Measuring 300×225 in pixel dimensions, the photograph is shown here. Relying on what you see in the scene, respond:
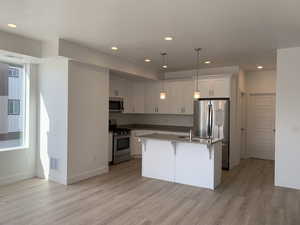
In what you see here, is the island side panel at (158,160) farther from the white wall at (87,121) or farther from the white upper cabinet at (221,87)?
the white upper cabinet at (221,87)

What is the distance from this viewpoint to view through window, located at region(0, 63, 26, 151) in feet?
15.5

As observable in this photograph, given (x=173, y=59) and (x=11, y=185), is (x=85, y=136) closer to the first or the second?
(x=11, y=185)

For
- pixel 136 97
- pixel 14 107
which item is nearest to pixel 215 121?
pixel 136 97

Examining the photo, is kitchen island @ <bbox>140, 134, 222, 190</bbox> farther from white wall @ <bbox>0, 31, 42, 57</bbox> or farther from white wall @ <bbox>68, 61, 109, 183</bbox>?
white wall @ <bbox>0, 31, 42, 57</bbox>

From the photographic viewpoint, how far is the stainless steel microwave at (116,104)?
270 inches

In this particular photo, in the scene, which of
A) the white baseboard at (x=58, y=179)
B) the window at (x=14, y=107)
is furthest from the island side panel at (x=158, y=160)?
the window at (x=14, y=107)

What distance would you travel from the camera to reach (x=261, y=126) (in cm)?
739

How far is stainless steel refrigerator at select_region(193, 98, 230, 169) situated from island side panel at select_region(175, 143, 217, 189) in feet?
4.47

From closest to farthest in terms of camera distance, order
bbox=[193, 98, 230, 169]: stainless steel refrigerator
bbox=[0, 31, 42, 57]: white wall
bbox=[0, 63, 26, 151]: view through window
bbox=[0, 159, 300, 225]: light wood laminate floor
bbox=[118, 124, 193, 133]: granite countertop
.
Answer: bbox=[0, 159, 300, 225]: light wood laminate floor → bbox=[0, 31, 42, 57]: white wall → bbox=[0, 63, 26, 151]: view through window → bbox=[193, 98, 230, 169]: stainless steel refrigerator → bbox=[118, 124, 193, 133]: granite countertop

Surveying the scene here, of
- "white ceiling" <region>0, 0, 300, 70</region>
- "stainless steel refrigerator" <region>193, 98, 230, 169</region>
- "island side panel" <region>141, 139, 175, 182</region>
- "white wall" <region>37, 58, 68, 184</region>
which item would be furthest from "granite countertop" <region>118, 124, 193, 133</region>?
"white wall" <region>37, 58, 68, 184</region>

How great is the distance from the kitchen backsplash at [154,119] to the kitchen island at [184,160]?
8.62ft

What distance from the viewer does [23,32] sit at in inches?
161

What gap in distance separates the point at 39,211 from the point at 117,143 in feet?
10.6

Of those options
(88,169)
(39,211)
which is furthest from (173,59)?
(39,211)
